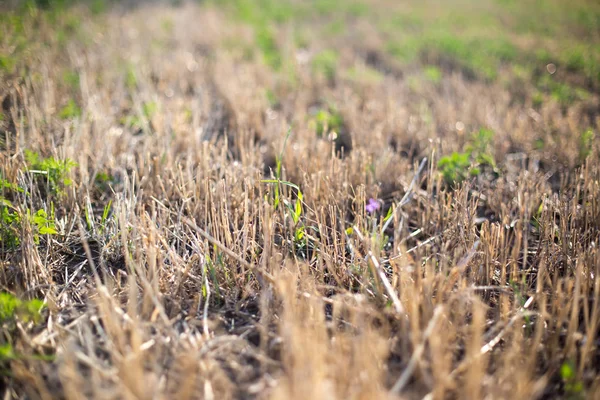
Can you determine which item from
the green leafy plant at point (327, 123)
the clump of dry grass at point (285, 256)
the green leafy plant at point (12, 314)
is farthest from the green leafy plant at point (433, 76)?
the green leafy plant at point (12, 314)

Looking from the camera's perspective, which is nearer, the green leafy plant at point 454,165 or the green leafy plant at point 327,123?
the green leafy plant at point 454,165

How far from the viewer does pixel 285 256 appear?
2.37 meters

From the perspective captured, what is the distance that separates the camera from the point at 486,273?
2.25 m

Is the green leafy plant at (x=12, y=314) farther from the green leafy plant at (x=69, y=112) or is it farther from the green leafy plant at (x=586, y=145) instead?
the green leafy plant at (x=586, y=145)

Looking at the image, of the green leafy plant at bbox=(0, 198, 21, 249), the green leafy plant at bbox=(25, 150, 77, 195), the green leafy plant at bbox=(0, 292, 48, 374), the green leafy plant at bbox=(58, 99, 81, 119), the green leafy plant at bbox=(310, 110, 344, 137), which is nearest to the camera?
the green leafy plant at bbox=(0, 292, 48, 374)

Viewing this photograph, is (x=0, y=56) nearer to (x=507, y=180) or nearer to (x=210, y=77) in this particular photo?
(x=210, y=77)

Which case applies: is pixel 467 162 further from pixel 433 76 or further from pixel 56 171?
pixel 433 76

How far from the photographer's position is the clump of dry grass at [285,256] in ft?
→ 5.22

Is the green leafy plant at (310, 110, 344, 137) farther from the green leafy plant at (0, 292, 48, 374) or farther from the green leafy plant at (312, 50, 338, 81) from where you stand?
the green leafy plant at (0, 292, 48, 374)

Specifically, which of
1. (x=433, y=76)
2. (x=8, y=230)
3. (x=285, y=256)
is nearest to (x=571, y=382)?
(x=285, y=256)

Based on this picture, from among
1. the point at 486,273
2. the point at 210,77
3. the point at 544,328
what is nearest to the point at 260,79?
the point at 210,77

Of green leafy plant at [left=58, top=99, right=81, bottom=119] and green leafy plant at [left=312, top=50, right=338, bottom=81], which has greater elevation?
green leafy plant at [left=312, top=50, right=338, bottom=81]

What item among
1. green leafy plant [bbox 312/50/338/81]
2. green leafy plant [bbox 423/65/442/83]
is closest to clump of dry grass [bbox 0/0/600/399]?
green leafy plant [bbox 312/50/338/81]

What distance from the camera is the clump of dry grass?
1.59 meters
